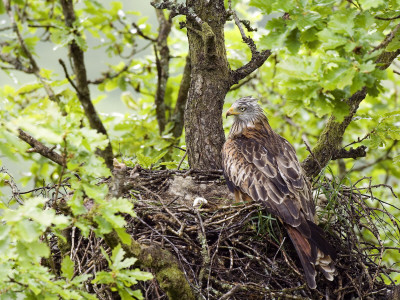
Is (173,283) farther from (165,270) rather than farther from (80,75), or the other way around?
(80,75)

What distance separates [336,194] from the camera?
5.01 m

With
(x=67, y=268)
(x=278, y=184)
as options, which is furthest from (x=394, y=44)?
(x=67, y=268)

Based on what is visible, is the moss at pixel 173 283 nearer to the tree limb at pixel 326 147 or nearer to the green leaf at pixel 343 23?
the green leaf at pixel 343 23

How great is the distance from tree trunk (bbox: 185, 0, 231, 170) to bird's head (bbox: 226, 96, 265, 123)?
0.55m

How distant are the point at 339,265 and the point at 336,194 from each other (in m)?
0.63

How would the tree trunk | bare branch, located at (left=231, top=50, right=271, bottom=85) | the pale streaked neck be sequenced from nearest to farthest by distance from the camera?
bare branch, located at (left=231, top=50, right=271, bottom=85) → the tree trunk → the pale streaked neck

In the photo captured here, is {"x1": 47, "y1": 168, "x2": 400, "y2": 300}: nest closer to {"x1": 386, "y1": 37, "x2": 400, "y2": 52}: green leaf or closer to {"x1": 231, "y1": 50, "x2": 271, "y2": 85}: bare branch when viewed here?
{"x1": 386, "y1": 37, "x2": 400, "y2": 52}: green leaf

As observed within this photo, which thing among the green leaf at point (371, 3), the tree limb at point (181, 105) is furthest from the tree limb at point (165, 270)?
the tree limb at point (181, 105)

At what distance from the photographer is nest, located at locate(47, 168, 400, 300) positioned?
4.43 metres

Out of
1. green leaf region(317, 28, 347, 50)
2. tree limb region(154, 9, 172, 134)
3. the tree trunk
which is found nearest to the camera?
green leaf region(317, 28, 347, 50)

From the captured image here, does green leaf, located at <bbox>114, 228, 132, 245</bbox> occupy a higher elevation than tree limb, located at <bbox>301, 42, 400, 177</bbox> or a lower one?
higher

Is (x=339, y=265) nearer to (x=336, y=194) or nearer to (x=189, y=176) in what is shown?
(x=336, y=194)

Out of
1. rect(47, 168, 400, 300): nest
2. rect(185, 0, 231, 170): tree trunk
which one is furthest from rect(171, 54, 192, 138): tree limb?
rect(47, 168, 400, 300): nest

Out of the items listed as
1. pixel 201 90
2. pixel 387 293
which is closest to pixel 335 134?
pixel 201 90
